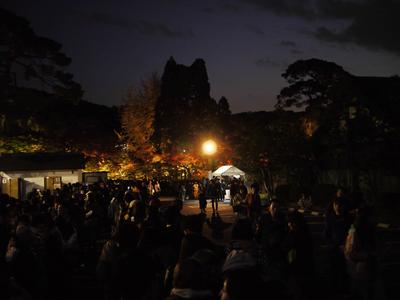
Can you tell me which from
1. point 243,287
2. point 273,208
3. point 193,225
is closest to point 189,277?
point 243,287

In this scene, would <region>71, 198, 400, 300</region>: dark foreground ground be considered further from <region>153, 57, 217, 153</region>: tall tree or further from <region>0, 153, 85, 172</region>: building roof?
<region>153, 57, 217, 153</region>: tall tree

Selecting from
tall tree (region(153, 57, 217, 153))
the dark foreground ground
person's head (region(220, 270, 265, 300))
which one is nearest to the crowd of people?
person's head (region(220, 270, 265, 300))

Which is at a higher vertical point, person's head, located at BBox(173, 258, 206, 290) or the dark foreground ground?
person's head, located at BBox(173, 258, 206, 290)

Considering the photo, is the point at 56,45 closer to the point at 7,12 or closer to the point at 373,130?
the point at 7,12

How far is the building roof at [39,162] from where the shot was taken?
106ft

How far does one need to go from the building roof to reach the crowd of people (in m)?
22.1

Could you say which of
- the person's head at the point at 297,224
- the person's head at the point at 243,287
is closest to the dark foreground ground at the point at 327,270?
the person's head at the point at 297,224

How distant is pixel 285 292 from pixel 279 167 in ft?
100

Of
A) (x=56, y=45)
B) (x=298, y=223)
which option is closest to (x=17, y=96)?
(x=56, y=45)

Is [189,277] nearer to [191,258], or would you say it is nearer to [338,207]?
[191,258]

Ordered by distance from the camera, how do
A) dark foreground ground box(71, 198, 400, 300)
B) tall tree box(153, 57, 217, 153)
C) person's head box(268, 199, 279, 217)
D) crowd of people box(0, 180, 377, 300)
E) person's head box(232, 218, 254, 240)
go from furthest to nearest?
tall tree box(153, 57, 217, 153) < person's head box(268, 199, 279, 217) < dark foreground ground box(71, 198, 400, 300) < person's head box(232, 218, 254, 240) < crowd of people box(0, 180, 377, 300)

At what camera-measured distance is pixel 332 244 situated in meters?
8.76

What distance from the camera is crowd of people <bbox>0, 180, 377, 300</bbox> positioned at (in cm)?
407

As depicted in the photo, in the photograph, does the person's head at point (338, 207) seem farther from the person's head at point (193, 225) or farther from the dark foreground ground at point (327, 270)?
the person's head at point (193, 225)
